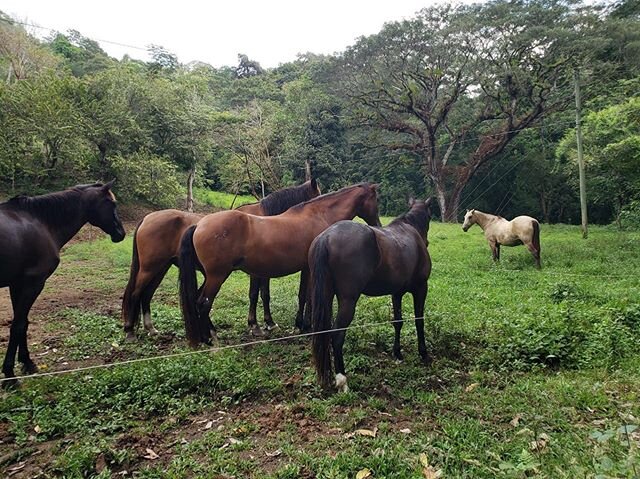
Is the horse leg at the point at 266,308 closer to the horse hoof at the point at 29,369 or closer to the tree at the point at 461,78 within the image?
the horse hoof at the point at 29,369

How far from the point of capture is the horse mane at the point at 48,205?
424 centimetres

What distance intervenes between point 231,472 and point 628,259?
36.3 ft

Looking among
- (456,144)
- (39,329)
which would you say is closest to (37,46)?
(456,144)

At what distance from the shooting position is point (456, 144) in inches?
981

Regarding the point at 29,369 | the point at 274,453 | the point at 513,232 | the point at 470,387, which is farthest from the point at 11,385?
the point at 513,232

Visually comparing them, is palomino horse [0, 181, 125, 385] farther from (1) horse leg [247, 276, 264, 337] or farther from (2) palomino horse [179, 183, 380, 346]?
(1) horse leg [247, 276, 264, 337]

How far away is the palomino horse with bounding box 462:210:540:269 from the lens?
10.4 meters

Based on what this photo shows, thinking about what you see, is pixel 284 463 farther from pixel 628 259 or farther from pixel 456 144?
pixel 456 144

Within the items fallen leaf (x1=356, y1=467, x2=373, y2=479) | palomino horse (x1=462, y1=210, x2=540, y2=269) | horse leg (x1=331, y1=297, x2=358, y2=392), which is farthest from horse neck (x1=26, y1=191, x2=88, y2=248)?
palomino horse (x1=462, y1=210, x2=540, y2=269)

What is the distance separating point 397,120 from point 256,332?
21.3 metres

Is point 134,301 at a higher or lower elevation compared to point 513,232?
lower

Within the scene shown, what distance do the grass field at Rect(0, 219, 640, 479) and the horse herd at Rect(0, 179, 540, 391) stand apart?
413 mm

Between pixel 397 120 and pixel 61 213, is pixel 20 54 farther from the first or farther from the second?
pixel 61 213

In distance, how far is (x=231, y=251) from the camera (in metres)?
4.74
